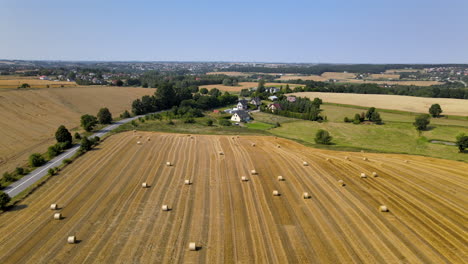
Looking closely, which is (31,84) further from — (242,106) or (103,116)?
(242,106)

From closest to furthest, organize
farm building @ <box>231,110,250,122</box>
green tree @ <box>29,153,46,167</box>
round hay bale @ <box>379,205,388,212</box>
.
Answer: round hay bale @ <box>379,205,388,212</box>, green tree @ <box>29,153,46,167</box>, farm building @ <box>231,110,250,122</box>

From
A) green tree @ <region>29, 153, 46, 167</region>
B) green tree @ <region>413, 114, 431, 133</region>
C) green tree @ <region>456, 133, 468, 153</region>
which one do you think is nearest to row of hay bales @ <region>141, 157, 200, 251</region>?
green tree @ <region>29, 153, 46, 167</region>

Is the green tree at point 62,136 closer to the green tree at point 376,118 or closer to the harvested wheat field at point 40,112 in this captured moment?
the harvested wheat field at point 40,112

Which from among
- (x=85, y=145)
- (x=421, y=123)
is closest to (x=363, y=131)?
(x=421, y=123)

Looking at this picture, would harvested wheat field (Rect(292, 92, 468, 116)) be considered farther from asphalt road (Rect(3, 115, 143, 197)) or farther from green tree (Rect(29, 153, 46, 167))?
green tree (Rect(29, 153, 46, 167))

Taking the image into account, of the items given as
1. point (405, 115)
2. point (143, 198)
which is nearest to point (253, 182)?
point (143, 198)

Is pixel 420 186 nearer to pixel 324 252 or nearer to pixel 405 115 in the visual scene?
pixel 324 252

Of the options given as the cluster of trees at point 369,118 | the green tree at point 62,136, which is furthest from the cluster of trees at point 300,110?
the green tree at point 62,136
